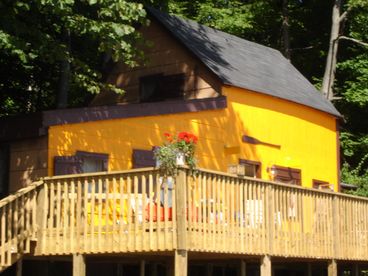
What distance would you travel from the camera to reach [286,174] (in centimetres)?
2377

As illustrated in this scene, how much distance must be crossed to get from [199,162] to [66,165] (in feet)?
13.8

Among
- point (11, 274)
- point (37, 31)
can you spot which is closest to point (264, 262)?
point (11, 274)

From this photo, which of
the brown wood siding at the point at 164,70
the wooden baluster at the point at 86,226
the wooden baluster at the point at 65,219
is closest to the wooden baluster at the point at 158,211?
the wooden baluster at the point at 86,226

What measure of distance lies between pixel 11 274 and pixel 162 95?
784cm

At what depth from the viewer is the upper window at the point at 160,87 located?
78.8 feet

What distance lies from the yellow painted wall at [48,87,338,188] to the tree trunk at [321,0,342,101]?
28.7 ft

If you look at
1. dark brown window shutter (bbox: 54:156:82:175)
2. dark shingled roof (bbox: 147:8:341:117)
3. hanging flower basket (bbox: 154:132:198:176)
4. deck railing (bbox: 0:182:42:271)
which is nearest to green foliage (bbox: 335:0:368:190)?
dark shingled roof (bbox: 147:8:341:117)

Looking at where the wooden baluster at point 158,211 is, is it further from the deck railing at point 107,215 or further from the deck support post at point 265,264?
the deck support post at point 265,264

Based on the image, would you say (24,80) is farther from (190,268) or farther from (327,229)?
(327,229)

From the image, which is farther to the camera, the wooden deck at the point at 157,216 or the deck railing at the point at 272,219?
the deck railing at the point at 272,219

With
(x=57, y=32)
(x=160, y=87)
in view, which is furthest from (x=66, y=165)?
(x=57, y=32)

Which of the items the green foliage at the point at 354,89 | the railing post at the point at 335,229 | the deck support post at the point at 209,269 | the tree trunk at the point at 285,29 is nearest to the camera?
the railing post at the point at 335,229

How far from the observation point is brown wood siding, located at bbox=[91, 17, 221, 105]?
76.4 feet

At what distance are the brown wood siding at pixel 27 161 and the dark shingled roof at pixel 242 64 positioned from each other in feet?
20.9
